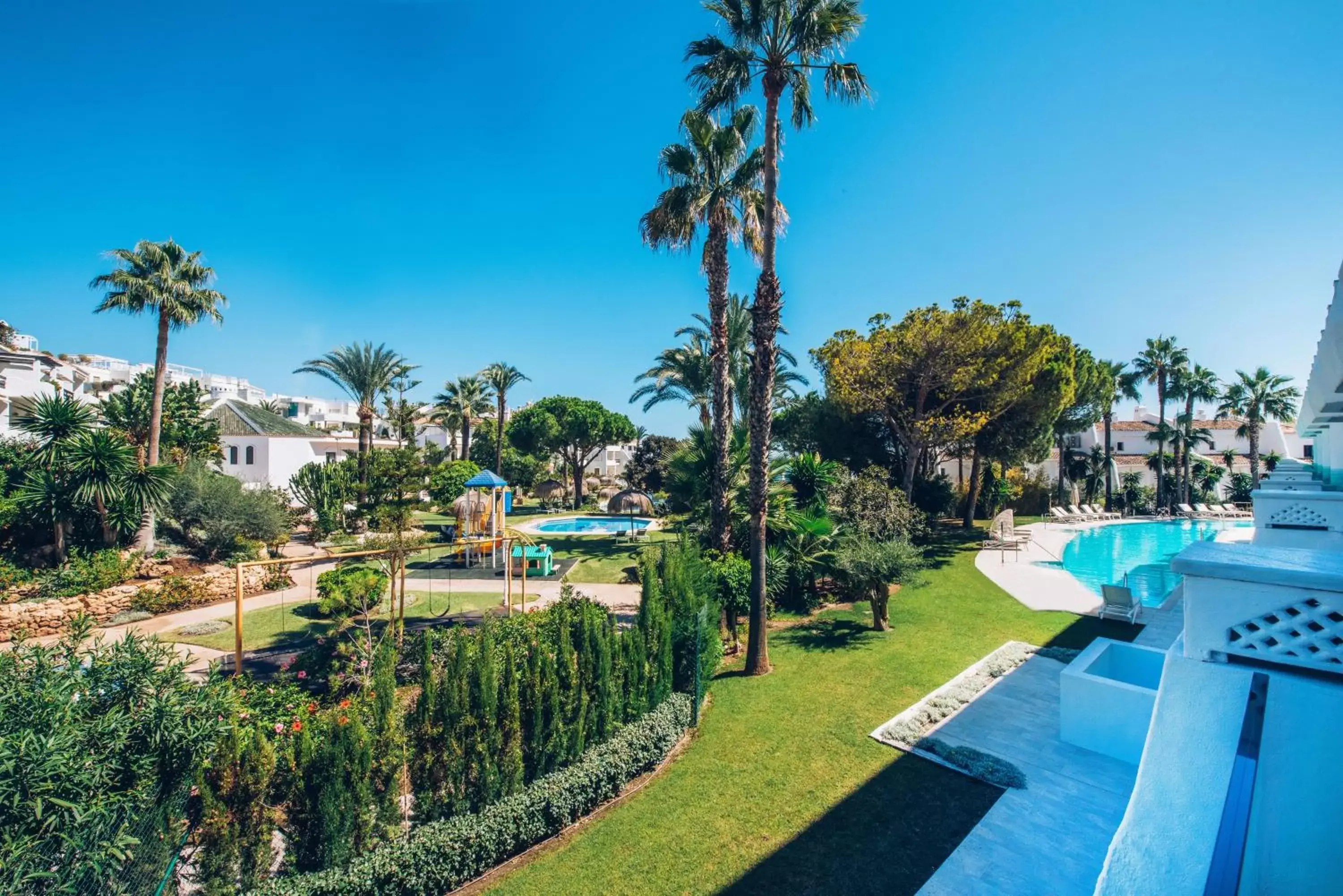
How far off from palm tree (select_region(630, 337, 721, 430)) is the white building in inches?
707

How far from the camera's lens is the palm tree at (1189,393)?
3909 cm

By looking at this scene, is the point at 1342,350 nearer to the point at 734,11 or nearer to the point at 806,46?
the point at 806,46

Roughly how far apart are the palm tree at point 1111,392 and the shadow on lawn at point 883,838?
34693mm

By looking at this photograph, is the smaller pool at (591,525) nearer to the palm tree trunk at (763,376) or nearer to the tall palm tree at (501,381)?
the tall palm tree at (501,381)

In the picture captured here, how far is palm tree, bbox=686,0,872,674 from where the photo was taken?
10500mm

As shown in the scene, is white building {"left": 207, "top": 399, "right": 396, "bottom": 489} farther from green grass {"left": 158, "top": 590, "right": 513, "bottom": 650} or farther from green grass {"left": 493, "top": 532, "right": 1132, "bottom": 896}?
green grass {"left": 493, "top": 532, "right": 1132, "bottom": 896}

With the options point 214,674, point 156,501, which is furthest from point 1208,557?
point 156,501

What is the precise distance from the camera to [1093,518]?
35.0 meters

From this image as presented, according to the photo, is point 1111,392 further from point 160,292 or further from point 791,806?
point 160,292

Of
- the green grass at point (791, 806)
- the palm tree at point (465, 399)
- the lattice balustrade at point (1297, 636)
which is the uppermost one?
the palm tree at point (465, 399)

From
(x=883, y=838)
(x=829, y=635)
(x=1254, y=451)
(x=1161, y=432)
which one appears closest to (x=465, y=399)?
(x=829, y=635)

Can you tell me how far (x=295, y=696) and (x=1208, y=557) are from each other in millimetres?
11295

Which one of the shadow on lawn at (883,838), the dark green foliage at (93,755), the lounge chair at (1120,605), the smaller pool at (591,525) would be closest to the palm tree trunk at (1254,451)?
the lounge chair at (1120,605)

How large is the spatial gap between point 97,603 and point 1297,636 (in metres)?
22.2
